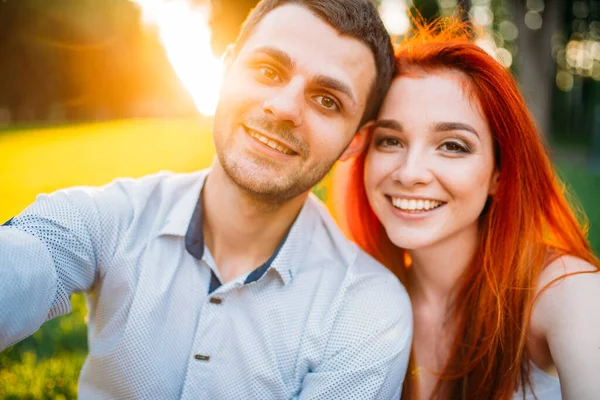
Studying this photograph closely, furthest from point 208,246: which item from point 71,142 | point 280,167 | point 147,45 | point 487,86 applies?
point 147,45

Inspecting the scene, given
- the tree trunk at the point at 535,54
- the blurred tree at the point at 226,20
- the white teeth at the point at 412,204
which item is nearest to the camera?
the white teeth at the point at 412,204

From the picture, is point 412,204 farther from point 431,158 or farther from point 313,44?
point 313,44

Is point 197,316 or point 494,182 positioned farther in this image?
point 494,182

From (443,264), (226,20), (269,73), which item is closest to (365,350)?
(443,264)

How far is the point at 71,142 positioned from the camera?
52.0 feet

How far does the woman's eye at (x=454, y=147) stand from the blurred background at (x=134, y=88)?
645 millimetres

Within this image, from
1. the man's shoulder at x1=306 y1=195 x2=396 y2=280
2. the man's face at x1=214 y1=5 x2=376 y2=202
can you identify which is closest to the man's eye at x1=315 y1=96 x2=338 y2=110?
the man's face at x1=214 y1=5 x2=376 y2=202

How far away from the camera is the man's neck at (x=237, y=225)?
2.50 metres

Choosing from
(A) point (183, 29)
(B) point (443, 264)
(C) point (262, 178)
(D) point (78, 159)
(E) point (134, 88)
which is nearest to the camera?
(C) point (262, 178)

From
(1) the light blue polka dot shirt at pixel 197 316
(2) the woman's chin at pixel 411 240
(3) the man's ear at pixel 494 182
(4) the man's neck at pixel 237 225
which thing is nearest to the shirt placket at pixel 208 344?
(1) the light blue polka dot shirt at pixel 197 316

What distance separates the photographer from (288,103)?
2.29 metres

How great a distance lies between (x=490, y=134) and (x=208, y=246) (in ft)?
5.30

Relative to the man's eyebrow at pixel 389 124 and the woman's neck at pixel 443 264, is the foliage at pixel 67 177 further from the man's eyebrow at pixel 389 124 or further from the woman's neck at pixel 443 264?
the man's eyebrow at pixel 389 124

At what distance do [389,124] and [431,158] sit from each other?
29 centimetres
